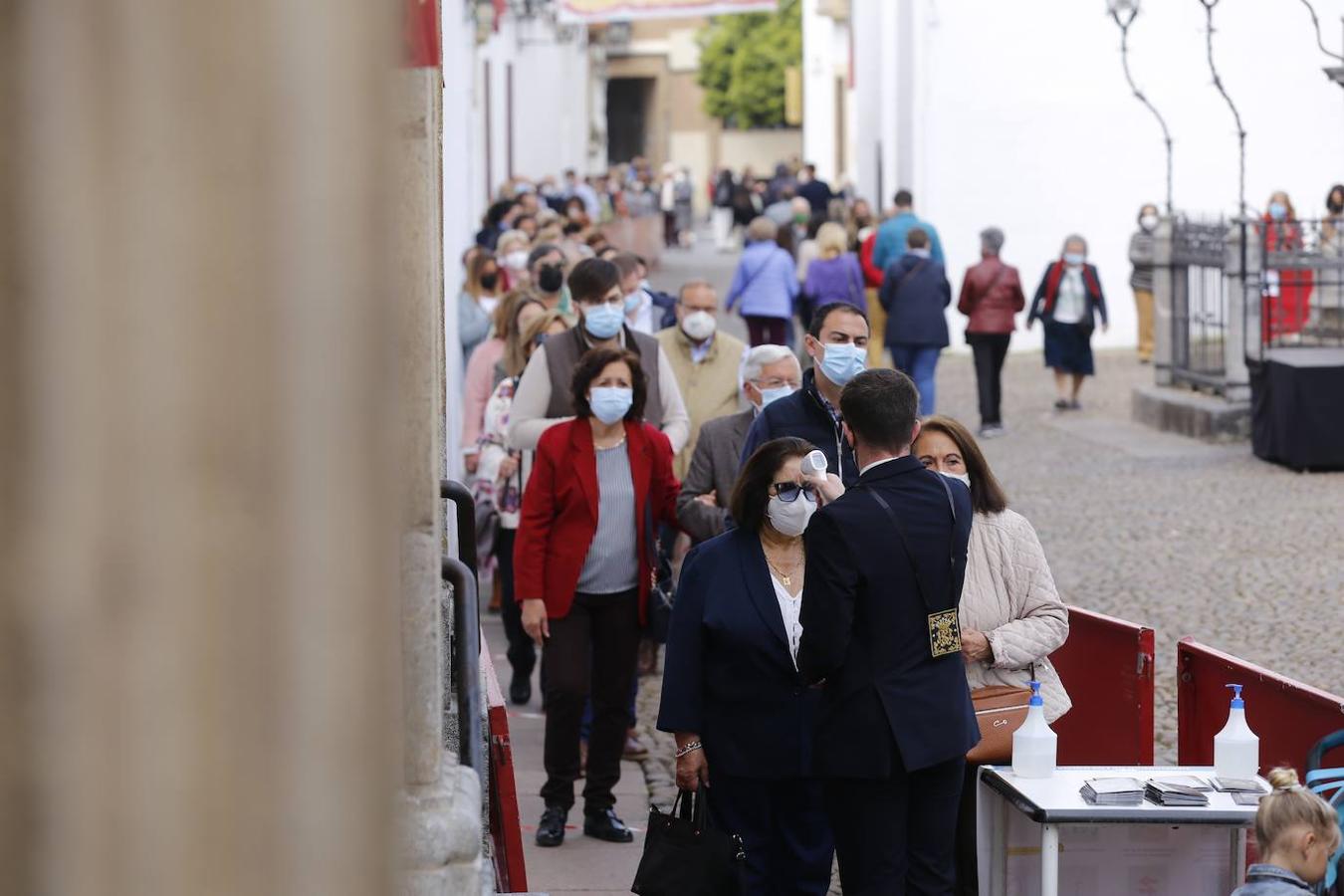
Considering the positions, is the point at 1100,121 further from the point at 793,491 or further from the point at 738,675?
the point at 738,675

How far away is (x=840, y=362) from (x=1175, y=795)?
6.51ft

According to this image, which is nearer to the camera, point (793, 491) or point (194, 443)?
point (194, 443)

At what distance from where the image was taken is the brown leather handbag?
527cm

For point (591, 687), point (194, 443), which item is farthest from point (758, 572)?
point (194, 443)

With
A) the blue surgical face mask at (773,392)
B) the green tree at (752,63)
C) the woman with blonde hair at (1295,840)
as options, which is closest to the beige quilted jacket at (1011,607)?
the woman with blonde hair at (1295,840)

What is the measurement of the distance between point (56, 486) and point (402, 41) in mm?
298

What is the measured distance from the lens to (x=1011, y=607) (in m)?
5.38

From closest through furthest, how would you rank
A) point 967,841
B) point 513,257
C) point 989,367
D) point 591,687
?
point 967,841 < point 591,687 < point 513,257 < point 989,367

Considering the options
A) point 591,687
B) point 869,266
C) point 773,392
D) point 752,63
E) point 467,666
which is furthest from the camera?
point 752,63

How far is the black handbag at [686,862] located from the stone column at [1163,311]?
1486 centimetres

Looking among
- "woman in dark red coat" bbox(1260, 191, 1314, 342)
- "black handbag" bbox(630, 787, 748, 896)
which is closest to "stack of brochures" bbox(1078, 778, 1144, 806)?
"black handbag" bbox(630, 787, 748, 896)

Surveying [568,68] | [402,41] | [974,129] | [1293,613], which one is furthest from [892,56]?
[402,41]

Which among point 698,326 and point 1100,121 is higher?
point 1100,121

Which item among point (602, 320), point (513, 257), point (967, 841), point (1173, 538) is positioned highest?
point (513, 257)
